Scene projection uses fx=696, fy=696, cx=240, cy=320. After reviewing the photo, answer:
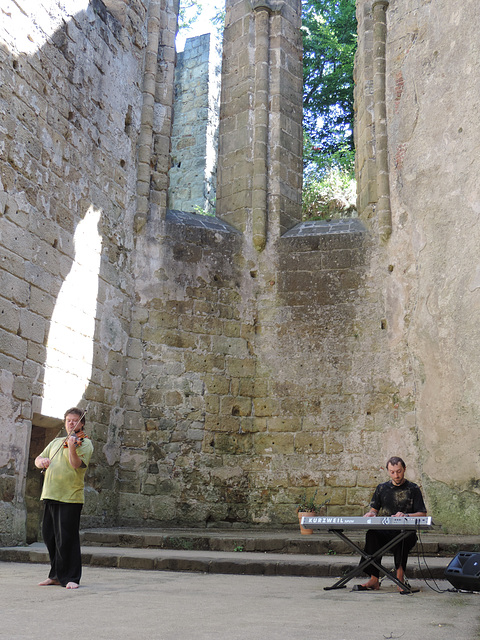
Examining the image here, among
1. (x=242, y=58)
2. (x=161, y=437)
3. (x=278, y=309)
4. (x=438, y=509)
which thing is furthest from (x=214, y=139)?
(x=438, y=509)

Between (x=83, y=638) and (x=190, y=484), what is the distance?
19.7 feet

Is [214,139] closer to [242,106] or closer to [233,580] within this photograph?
[242,106]

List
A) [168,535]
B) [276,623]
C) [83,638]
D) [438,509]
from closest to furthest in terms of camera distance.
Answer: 1. [83,638]
2. [276,623]
3. [168,535]
4. [438,509]

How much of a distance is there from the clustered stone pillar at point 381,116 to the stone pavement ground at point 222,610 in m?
5.31

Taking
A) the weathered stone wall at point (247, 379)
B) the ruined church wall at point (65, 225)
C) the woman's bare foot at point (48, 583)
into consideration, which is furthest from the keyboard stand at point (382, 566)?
the weathered stone wall at point (247, 379)

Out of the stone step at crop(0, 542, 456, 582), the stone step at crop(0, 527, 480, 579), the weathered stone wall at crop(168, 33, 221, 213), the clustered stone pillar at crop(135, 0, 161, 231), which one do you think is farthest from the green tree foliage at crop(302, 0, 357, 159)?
the stone step at crop(0, 542, 456, 582)

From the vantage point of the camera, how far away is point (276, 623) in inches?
110

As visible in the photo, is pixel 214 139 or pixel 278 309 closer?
pixel 278 309

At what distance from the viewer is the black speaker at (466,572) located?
3.80 meters

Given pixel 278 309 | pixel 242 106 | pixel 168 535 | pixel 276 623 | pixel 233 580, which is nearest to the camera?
pixel 276 623

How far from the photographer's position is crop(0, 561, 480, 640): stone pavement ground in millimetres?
2547

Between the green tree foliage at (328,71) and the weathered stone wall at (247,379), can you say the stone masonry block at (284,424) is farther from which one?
the green tree foliage at (328,71)

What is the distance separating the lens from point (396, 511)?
4484mm

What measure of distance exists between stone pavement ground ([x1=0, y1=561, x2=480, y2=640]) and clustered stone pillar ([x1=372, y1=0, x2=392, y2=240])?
17.4ft
